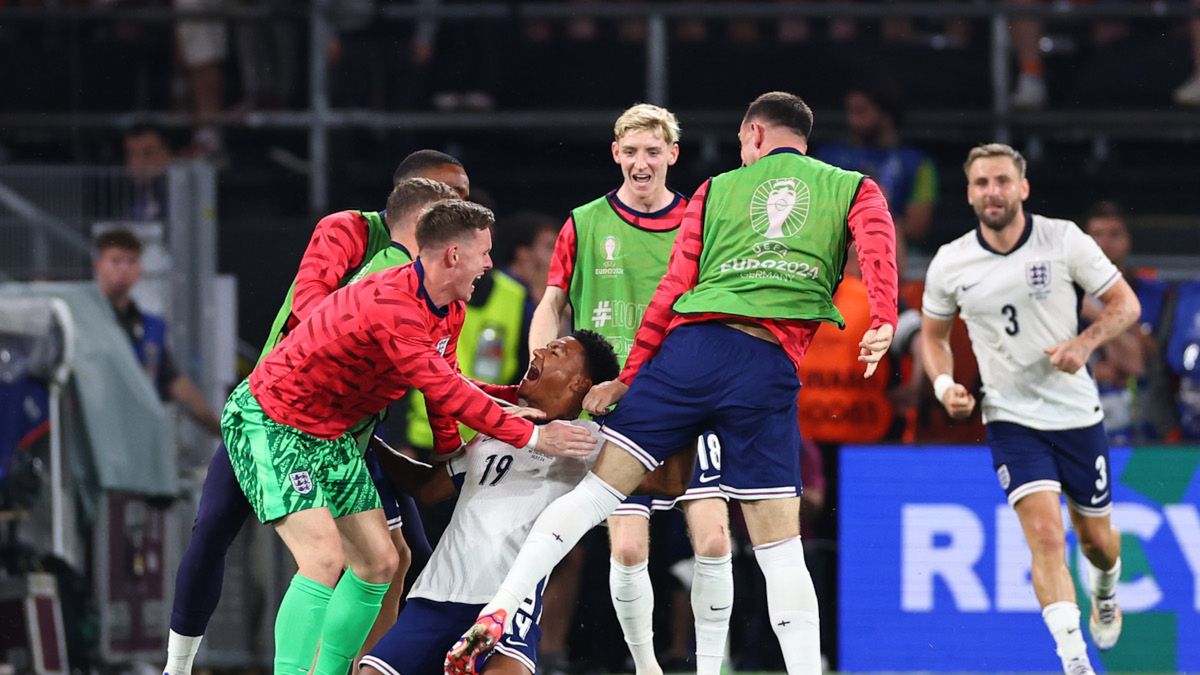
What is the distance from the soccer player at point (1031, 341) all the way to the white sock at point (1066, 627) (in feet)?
0.93

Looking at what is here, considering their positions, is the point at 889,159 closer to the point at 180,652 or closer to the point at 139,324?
the point at 139,324

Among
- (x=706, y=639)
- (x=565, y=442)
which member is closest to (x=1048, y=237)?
(x=706, y=639)

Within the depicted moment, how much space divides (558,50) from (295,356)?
22.6ft

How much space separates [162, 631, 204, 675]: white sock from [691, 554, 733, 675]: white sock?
2083 mm

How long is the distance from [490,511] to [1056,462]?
11.3 ft

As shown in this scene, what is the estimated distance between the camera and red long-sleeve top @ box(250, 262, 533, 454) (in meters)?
6.81

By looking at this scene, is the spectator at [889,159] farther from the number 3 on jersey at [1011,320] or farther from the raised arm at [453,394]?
the raised arm at [453,394]

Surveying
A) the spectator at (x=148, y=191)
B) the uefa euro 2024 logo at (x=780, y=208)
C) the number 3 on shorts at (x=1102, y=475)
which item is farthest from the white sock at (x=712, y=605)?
the spectator at (x=148, y=191)

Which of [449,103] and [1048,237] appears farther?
[449,103]

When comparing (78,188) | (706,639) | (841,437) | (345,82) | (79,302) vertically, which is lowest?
(706,639)

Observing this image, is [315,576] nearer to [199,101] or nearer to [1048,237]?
[1048,237]

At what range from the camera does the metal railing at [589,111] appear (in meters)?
12.5

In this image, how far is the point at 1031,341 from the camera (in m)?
9.38

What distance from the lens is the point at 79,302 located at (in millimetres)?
10883
